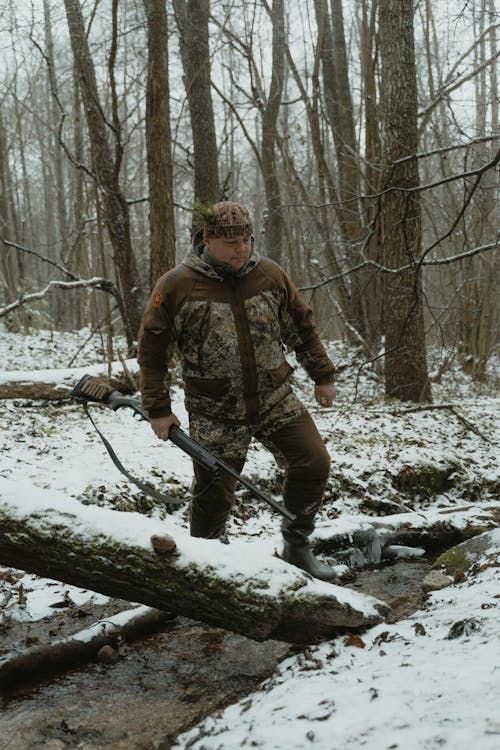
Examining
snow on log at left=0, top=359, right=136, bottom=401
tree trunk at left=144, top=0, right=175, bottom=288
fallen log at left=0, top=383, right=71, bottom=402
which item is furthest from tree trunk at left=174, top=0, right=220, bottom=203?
fallen log at left=0, top=383, right=71, bottom=402

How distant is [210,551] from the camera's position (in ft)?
10.6

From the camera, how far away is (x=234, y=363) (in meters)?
3.63

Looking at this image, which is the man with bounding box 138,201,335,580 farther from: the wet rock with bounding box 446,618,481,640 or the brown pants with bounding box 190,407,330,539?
the wet rock with bounding box 446,618,481,640

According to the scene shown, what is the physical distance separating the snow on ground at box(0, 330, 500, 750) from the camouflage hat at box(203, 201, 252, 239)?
1.68 meters

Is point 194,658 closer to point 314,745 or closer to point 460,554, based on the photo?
point 314,745

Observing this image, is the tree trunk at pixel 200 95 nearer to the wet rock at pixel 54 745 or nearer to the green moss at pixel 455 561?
the green moss at pixel 455 561

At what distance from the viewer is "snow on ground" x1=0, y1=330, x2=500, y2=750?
228 centimetres

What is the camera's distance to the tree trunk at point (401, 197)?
878 centimetres

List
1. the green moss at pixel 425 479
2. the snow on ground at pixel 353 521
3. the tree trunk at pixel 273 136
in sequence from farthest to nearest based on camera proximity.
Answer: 1. the tree trunk at pixel 273 136
2. the green moss at pixel 425 479
3. the snow on ground at pixel 353 521

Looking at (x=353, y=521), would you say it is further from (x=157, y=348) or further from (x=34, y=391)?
(x=34, y=391)

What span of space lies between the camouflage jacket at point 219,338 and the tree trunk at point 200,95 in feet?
24.8

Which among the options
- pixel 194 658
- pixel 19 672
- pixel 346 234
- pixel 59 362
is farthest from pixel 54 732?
pixel 346 234

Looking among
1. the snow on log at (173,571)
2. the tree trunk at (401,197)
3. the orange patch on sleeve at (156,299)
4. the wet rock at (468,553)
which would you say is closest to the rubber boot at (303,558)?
the snow on log at (173,571)

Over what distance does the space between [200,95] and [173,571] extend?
33.3 feet
